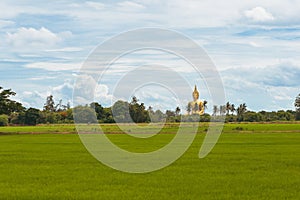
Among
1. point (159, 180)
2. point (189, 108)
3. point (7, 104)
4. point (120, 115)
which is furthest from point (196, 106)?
point (159, 180)

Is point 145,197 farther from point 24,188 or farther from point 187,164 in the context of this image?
point 187,164

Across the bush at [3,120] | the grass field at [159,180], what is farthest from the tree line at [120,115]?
the grass field at [159,180]

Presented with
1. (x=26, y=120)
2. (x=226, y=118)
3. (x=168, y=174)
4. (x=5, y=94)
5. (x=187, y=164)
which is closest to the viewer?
(x=168, y=174)

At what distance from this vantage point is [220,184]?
15305 mm

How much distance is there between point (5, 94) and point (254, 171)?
153 ft

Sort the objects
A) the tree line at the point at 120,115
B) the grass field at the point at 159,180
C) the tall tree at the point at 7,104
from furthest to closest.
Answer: the tree line at the point at 120,115 → the tall tree at the point at 7,104 → the grass field at the point at 159,180

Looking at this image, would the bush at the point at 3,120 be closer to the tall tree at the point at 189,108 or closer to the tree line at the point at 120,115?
the tree line at the point at 120,115

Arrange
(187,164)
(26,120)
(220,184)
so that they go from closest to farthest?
1. (220,184)
2. (187,164)
3. (26,120)

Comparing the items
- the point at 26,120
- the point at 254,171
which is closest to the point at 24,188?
the point at 254,171

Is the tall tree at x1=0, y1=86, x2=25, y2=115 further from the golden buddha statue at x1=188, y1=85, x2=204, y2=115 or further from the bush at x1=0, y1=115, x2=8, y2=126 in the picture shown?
the golden buddha statue at x1=188, y1=85, x2=204, y2=115

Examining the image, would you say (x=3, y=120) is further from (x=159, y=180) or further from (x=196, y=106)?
(x=159, y=180)

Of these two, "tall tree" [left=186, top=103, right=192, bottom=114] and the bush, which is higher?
"tall tree" [left=186, top=103, right=192, bottom=114]

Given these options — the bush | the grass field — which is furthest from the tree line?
the grass field

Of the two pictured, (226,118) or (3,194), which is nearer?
(3,194)
